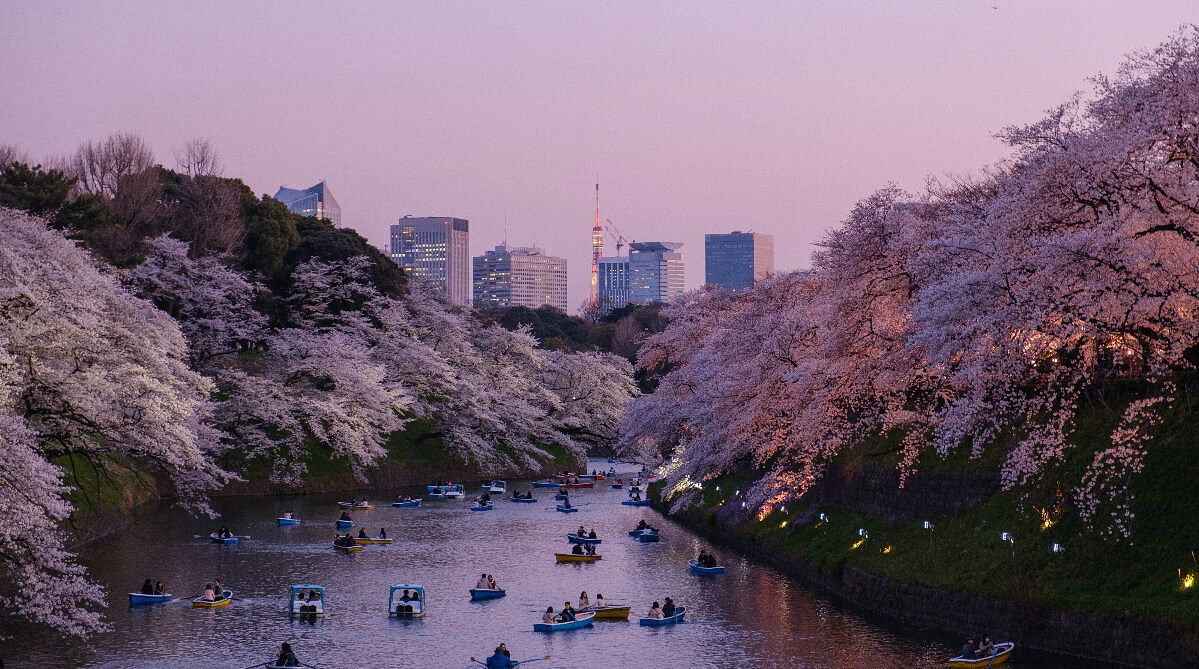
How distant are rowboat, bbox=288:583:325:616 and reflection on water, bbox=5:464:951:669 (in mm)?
540

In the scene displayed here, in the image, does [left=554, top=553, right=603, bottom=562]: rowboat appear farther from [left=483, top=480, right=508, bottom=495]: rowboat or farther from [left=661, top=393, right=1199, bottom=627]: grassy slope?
[left=483, top=480, right=508, bottom=495]: rowboat

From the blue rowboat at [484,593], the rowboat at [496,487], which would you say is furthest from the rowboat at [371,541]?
the rowboat at [496,487]

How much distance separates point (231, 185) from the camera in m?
92.2

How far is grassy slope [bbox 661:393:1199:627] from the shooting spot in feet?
92.4

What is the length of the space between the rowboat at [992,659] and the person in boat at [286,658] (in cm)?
1692

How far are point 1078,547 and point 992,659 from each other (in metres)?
4.15

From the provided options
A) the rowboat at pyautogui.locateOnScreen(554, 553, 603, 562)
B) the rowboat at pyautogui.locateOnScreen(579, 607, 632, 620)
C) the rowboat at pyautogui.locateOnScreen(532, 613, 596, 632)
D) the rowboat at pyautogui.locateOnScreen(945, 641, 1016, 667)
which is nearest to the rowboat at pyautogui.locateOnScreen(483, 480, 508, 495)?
the rowboat at pyautogui.locateOnScreen(554, 553, 603, 562)

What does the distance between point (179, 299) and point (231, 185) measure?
617 inches

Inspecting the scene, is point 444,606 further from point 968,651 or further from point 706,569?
point 968,651

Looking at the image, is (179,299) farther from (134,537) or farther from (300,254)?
(134,537)

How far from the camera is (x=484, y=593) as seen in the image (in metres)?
42.9

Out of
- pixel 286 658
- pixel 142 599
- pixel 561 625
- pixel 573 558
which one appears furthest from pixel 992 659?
pixel 142 599

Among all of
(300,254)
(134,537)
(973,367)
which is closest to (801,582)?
(973,367)

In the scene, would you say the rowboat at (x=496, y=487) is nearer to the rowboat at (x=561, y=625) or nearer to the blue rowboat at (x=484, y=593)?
the blue rowboat at (x=484, y=593)
